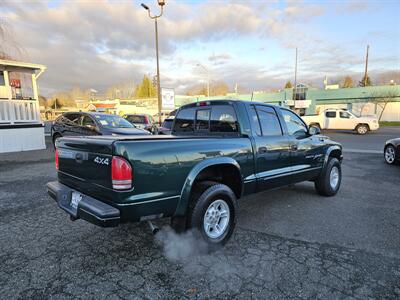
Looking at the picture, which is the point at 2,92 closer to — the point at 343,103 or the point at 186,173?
the point at 186,173

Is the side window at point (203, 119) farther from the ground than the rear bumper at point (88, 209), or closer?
farther from the ground

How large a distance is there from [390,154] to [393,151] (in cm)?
23

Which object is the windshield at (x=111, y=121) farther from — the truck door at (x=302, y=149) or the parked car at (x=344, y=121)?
the parked car at (x=344, y=121)

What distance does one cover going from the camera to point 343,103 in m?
42.6

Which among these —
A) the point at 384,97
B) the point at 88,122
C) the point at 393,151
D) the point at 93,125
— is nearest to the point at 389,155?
the point at 393,151

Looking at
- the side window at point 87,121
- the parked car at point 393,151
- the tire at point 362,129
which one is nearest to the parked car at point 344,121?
the tire at point 362,129

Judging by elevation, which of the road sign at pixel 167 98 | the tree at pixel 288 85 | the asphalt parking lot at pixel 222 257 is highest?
the tree at pixel 288 85

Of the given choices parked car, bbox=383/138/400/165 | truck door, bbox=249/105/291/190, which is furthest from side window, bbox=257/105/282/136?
parked car, bbox=383/138/400/165

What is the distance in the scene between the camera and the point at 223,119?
13.5 feet

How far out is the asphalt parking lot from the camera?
2.56 meters

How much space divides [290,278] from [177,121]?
3154 mm

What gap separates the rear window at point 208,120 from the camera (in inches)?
157

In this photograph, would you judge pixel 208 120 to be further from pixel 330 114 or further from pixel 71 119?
pixel 330 114

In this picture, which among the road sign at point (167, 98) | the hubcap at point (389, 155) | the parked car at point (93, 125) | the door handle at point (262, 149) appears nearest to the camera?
the door handle at point (262, 149)
